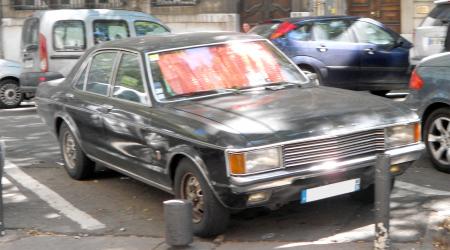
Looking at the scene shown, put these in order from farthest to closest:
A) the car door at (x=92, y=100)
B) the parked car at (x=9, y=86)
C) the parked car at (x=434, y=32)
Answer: the parked car at (x=9, y=86) → the parked car at (x=434, y=32) → the car door at (x=92, y=100)

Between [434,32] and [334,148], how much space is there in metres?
6.42

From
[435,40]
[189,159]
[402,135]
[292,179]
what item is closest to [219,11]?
[435,40]

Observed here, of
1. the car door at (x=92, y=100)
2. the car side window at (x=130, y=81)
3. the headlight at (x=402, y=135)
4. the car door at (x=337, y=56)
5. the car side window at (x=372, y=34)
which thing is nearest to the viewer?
the headlight at (x=402, y=135)

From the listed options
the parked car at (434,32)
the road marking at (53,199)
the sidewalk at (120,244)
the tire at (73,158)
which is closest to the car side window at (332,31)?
the parked car at (434,32)

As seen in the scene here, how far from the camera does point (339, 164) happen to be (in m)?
4.93

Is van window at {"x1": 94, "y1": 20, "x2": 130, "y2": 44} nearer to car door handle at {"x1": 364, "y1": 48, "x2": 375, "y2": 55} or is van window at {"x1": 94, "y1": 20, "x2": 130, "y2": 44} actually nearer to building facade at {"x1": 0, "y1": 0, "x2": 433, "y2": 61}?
car door handle at {"x1": 364, "y1": 48, "x2": 375, "y2": 55}

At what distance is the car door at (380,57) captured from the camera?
11.8 meters

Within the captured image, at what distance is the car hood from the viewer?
4836mm

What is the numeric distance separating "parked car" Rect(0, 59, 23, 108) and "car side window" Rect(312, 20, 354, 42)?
6239 mm

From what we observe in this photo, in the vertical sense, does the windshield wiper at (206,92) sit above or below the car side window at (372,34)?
above

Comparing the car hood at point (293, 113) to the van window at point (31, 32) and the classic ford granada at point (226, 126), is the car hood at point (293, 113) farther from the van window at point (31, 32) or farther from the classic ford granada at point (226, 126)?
the van window at point (31, 32)

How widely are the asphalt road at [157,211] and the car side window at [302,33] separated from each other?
489 cm

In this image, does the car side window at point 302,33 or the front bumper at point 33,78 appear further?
the front bumper at point 33,78

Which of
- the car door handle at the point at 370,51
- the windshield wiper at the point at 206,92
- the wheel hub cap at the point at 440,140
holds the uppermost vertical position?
the windshield wiper at the point at 206,92
